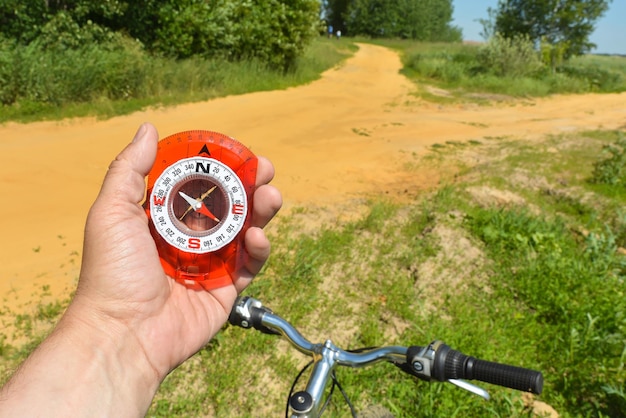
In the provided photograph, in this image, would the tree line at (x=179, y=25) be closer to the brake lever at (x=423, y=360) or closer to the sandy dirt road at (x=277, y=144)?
the sandy dirt road at (x=277, y=144)

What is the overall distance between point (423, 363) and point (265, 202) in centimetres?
78

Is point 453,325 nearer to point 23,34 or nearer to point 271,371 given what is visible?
point 271,371

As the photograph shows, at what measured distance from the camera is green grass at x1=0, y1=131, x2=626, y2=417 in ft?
9.96

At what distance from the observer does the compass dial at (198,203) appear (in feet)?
5.51

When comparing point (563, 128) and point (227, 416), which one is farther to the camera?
point (563, 128)

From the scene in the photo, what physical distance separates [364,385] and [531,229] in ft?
8.28

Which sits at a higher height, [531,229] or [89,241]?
[89,241]

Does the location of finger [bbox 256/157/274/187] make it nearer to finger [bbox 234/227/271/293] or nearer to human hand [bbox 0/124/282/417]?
human hand [bbox 0/124/282/417]

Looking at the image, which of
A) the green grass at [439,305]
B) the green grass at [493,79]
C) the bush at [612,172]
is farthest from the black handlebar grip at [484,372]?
the green grass at [493,79]

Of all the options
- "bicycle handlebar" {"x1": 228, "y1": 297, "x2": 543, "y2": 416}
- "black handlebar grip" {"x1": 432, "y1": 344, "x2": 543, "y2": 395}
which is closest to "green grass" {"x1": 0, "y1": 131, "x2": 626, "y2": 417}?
"bicycle handlebar" {"x1": 228, "y1": 297, "x2": 543, "y2": 416}

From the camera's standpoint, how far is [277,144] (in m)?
7.82

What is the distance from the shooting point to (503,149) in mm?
8312

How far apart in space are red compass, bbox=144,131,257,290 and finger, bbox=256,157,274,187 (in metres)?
0.08

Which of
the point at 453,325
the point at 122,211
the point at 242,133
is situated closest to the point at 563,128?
the point at 242,133
